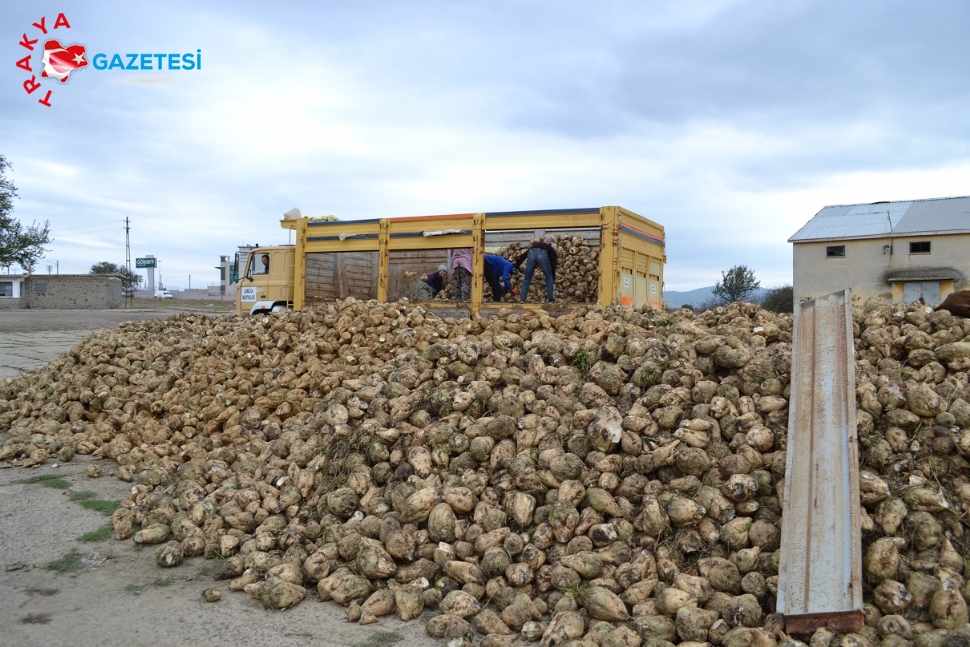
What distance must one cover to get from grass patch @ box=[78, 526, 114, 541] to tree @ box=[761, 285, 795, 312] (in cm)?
3110

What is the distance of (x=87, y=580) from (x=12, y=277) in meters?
43.1

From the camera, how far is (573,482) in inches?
165

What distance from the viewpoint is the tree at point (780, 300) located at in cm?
3266

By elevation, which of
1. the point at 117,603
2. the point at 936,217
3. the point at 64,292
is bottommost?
the point at 117,603

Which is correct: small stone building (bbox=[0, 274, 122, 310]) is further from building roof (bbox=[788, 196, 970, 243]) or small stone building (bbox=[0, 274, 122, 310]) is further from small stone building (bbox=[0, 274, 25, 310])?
building roof (bbox=[788, 196, 970, 243])

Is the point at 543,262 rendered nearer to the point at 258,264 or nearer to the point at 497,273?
the point at 497,273

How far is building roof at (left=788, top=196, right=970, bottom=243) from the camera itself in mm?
24438

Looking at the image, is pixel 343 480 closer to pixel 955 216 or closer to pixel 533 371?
pixel 533 371

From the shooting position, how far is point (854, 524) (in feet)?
11.3

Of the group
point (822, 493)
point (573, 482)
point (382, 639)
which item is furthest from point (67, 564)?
point (822, 493)

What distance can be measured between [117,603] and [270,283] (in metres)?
9.63

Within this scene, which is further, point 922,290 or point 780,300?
point 780,300

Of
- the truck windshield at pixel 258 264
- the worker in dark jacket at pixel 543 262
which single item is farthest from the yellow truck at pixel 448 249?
the truck windshield at pixel 258 264

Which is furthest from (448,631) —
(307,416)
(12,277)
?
(12,277)
